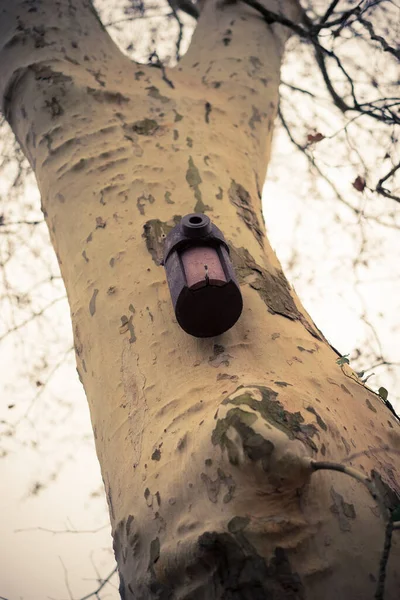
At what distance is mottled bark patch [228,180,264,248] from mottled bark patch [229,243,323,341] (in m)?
0.15

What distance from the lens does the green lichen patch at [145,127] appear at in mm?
1625

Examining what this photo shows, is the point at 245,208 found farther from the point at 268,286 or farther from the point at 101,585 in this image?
the point at 101,585

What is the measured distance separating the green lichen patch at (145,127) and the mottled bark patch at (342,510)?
1187mm

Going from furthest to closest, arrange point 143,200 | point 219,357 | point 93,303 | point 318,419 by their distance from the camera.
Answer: point 143,200, point 93,303, point 219,357, point 318,419

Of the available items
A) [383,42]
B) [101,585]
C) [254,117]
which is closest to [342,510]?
[254,117]

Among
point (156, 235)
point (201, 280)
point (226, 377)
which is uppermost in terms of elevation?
point (156, 235)

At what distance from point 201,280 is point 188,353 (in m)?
0.16

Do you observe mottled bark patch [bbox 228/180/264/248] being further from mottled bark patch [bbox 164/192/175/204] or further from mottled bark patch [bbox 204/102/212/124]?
mottled bark patch [bbox 204/102/212/124]

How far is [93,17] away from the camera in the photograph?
6.85 feet

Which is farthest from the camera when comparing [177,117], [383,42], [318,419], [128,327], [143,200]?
[383,42]

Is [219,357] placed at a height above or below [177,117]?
below

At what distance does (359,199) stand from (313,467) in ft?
9.81

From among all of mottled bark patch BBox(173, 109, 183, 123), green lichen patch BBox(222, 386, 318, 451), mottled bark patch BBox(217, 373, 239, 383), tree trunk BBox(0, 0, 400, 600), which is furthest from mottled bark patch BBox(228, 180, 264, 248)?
green lichen patch BBox(222, 386, 318, 451)

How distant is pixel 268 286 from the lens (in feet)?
4.26
